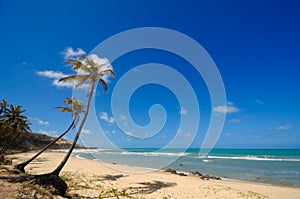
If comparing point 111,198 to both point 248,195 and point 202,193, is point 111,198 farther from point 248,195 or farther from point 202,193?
point 248,195

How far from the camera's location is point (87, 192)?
413 inches

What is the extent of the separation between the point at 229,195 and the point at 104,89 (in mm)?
10319

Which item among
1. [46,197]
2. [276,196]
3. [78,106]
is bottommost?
[276,196]

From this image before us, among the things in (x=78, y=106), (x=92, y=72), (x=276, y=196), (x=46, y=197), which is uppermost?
(x=92, y=72)

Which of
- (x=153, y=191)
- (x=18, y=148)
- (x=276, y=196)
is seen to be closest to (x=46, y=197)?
(x=153, y=191)

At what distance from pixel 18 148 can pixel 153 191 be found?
4513 cm

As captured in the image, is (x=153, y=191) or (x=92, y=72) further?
(x=92, y=72)

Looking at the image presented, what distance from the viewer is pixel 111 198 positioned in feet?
32.6

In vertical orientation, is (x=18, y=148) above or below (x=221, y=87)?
below

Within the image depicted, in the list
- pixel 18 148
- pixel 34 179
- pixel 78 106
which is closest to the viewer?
pixel 34 179

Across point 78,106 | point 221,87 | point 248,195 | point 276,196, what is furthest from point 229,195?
point 78,106

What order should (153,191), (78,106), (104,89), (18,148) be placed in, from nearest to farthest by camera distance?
(153,191), (104,89), (78,106), (18,148)

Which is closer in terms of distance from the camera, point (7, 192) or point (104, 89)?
point (7, 192)

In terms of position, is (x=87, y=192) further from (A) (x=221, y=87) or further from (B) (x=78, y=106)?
(A) (x=221, y=87)
